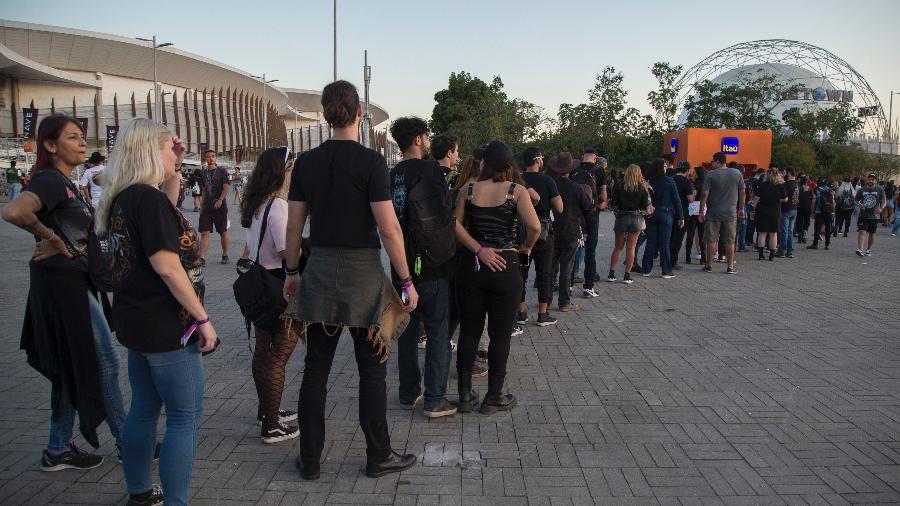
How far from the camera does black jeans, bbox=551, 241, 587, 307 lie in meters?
8.00

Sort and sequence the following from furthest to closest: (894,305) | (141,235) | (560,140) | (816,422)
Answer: (560,140)
(894,305)
(816,422)
(141,235)

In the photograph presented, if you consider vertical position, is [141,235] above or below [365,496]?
above

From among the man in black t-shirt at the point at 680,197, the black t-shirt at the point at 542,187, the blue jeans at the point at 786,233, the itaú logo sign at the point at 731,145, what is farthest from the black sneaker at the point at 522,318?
the itaú logo sign at the point at 731,145

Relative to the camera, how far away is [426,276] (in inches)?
173

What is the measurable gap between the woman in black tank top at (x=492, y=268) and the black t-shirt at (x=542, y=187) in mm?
2198

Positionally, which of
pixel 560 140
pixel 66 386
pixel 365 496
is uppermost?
pixel 560 140

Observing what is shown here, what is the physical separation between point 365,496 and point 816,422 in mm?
3113

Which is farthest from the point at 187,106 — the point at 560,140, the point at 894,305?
the point at 894,305

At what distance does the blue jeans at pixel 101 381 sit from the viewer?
376cm

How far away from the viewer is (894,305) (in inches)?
341

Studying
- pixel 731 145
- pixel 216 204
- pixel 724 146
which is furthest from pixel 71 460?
pixel 731 145

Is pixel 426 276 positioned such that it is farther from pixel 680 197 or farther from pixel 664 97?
pixel 664 97

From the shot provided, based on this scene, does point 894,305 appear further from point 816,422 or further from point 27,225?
point 27,225

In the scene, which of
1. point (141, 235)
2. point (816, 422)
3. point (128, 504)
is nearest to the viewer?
point (141, 235)
